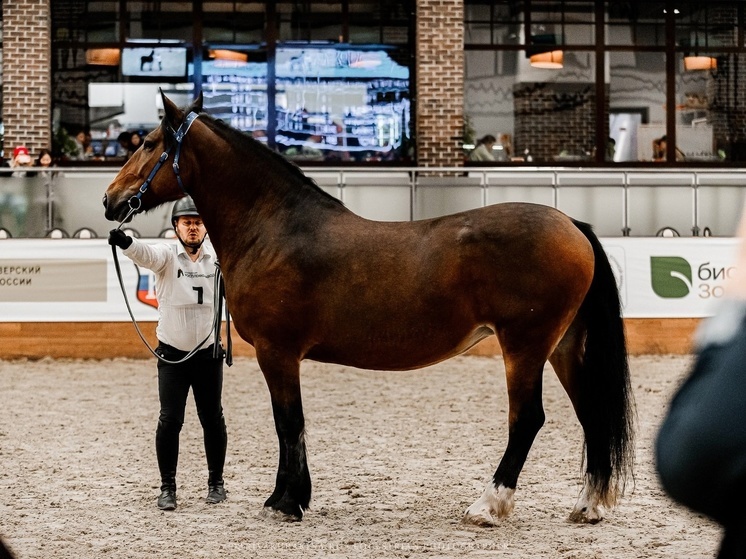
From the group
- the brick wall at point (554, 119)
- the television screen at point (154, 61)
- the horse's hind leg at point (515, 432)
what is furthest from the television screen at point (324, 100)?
the horse's hind leg at point (515, 432)

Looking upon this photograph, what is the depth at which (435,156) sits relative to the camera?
17531 millimetres

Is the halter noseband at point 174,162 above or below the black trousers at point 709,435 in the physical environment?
above

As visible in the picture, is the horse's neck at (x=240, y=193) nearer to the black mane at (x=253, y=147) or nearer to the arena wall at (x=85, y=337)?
the black mane at (x=253, y=147)

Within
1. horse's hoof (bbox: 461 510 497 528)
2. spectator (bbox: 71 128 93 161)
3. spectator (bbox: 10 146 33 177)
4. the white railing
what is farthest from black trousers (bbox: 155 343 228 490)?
spectator (bbox: 71 128 93 161)

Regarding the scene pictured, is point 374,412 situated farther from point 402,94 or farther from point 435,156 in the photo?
point 402,94

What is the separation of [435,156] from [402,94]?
173cm

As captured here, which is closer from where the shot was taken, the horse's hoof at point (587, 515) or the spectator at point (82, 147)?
the horse's hoof at point (587, 515)

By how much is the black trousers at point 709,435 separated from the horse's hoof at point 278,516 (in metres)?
4.81

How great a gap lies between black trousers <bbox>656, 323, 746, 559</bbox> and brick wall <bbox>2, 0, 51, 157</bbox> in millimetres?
17138

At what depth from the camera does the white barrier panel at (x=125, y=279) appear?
43.6 feet

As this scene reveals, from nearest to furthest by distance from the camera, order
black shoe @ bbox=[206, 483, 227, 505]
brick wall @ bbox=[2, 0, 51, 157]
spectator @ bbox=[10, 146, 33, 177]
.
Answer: black shoe @ bbox=[206, 483, 227, 505]
spectator @ bbox=[10, 146, 33, 177]
brick wall @ bbox=[2, 0, 51, 157]

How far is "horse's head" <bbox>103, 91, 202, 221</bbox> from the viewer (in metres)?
6.00

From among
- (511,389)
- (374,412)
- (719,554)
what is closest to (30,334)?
(374,412)

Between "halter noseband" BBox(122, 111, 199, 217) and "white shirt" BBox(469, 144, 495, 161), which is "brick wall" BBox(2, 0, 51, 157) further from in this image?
"halter noseband" BBox(122, 111, 199, 217)
